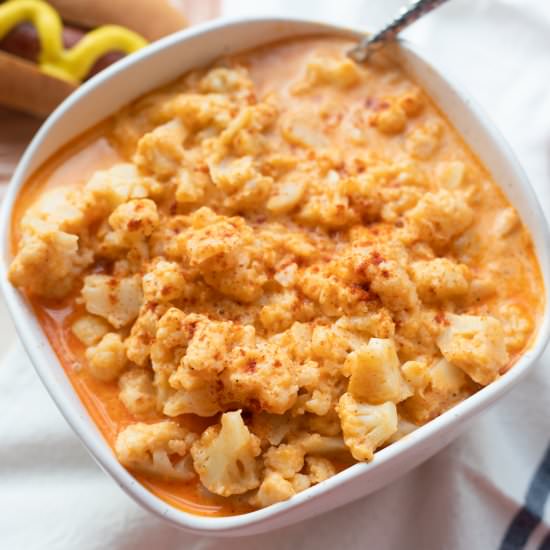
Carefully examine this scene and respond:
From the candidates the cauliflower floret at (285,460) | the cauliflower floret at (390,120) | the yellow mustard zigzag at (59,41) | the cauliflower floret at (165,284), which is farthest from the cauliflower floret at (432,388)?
the yellow mustard zigzag at (59,41)

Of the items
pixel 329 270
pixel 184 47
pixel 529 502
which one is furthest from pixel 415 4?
pixel 529 502

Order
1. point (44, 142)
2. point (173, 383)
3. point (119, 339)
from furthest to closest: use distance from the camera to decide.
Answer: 1. point (44, 142)
2. point (119, 339)
3. point (173, 383)

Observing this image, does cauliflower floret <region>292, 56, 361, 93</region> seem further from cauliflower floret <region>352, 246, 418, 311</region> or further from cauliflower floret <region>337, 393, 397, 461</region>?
cauliflower floret <region>337, 393, 397, 461</region>

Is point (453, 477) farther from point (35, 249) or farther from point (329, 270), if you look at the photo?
point (35, 249)

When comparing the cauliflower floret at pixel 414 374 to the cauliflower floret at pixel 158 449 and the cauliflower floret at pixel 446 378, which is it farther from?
the cauliflower floret at pixel 158 449

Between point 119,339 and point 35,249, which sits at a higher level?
point 35,249

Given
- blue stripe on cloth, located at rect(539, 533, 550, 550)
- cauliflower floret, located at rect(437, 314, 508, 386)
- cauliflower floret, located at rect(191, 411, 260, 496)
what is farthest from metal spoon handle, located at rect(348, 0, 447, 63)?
blue stripe on cloth, located at rect(539, 533, 550, 550)
